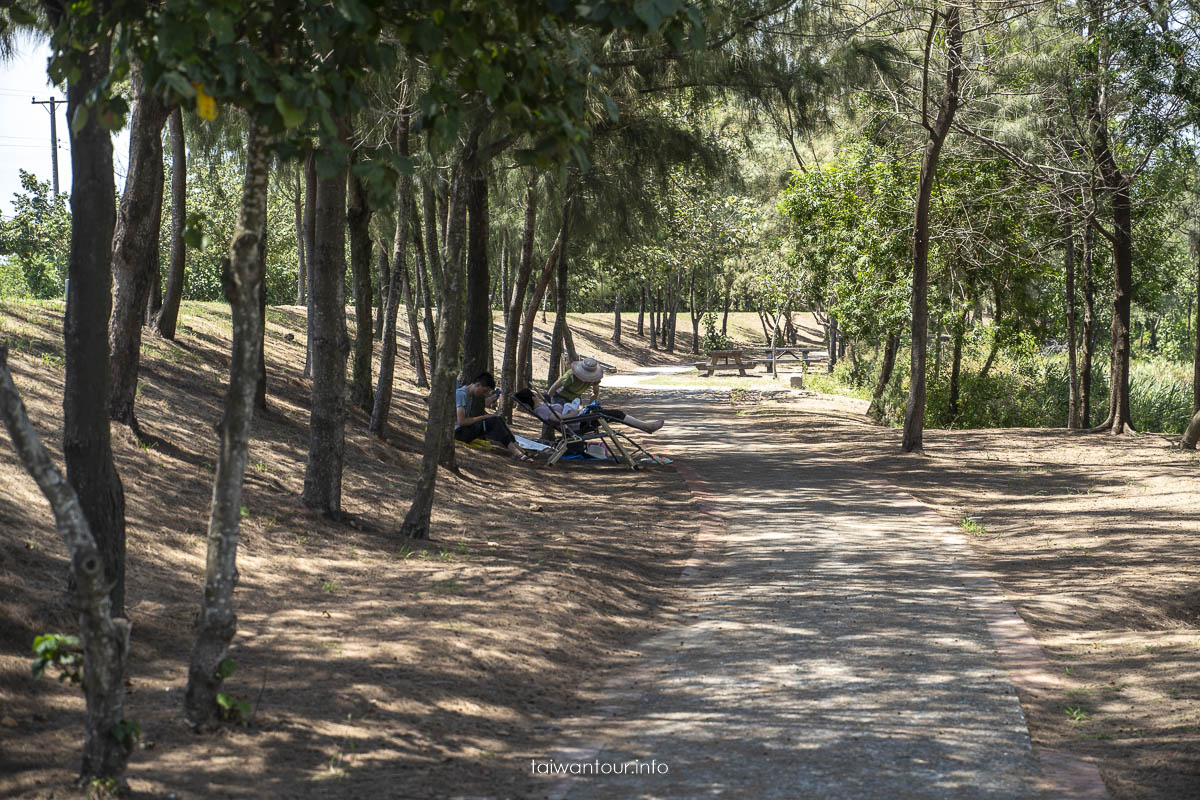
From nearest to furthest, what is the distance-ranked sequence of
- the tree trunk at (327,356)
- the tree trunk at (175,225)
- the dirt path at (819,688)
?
the dirt path at (819,688)
the tree trunk at (327,356)
the tree trunk at (175,225)

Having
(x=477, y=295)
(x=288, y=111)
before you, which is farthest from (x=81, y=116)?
(x=477, y=295)

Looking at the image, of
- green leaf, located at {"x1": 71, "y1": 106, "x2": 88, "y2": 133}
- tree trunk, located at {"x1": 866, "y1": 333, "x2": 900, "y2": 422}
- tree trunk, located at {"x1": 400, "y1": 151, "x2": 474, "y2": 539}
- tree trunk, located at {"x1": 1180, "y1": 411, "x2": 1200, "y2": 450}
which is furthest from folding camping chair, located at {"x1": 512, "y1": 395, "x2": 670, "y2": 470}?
green leaf, located at {"x1": 71, "y1": 106, "x2": 88, "y2": 133}

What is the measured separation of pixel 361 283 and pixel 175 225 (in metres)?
2.29

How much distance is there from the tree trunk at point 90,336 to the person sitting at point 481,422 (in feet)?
28.7

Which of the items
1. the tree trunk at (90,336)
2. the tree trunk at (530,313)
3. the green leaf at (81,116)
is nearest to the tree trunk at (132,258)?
the tree trunk at (90,336)

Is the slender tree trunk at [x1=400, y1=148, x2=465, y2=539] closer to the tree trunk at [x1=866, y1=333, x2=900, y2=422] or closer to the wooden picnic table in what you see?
the tree trunk at [x1=866, y1=333, x2=900, y2=422]

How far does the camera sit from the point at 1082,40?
17.0 metres

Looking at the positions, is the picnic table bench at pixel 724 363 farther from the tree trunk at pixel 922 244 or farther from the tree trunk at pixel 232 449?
the tree trunk at pixel 232 449

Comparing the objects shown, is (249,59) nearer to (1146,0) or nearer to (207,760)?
(207,760)

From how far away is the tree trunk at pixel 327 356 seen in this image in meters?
8.23

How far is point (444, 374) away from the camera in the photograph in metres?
8.44

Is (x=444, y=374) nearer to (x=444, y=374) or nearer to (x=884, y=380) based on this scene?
(x=444, y=374)

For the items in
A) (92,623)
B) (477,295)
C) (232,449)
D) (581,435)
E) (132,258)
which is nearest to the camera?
(92,623)

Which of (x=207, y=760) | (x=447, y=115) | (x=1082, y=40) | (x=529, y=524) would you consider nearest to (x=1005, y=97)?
(x=1082, y=40)
